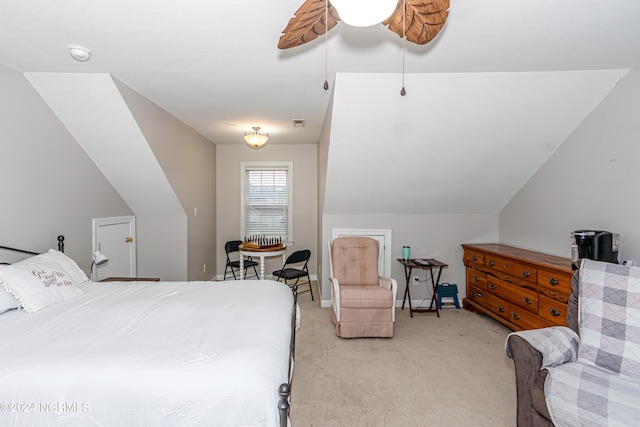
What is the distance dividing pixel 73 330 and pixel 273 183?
14.0 feet

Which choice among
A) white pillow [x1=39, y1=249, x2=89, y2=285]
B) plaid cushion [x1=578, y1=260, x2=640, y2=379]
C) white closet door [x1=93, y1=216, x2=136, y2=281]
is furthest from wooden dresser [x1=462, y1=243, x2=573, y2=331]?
white closet door [x1=93, y1=216, x2=136, y2=281]

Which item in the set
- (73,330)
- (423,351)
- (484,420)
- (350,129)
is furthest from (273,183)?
(484,420)

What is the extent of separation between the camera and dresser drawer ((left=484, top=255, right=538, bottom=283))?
124 inches

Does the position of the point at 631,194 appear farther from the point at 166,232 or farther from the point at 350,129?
the point at 166,232

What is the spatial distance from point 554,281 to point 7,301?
435cm

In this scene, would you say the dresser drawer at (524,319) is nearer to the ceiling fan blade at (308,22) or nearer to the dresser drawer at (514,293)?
the dresser drawer at (514,293)

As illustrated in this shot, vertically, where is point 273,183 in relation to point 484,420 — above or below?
above

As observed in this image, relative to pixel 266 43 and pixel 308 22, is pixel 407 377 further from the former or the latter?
pixel 266 43

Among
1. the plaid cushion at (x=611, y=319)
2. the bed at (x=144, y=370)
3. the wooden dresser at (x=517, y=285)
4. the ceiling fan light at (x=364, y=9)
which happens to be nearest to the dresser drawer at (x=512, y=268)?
the wooden dresser at (x=517, y=285)

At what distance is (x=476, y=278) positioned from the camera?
4.15m

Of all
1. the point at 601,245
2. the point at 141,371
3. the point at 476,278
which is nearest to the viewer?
the point at 141,371

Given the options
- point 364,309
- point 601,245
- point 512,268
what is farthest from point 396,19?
point 512,268

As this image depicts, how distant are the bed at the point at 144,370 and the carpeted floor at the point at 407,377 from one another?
88 cm

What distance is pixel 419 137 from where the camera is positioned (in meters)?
3.28
